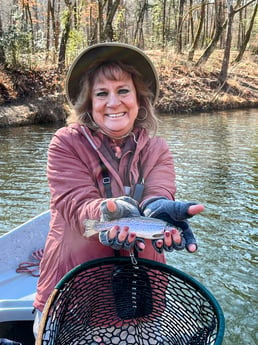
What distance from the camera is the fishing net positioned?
69.7 inches

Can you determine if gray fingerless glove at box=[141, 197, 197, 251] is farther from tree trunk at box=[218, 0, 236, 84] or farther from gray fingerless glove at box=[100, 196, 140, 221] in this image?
tree trunk at box=[218, 0, 236, 84]

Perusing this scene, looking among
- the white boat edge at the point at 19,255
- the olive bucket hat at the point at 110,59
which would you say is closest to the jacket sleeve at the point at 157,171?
the olive bucket hat at the point at 110,59

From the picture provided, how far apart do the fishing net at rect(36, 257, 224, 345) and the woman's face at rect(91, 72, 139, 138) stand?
611mm

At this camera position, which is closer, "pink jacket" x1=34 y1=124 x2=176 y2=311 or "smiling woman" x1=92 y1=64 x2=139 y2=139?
"pink jacket" x1=34 y1=124 x2=176 y2=311

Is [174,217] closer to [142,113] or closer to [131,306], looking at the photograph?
[131,306]

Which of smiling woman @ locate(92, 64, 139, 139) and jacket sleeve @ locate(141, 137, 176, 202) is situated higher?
smiling woman @ locate(92, 64, 139, 139)

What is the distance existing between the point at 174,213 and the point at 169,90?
16.8 metres

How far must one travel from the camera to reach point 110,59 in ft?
6.46

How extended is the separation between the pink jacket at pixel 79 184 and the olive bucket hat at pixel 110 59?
0.83 feet

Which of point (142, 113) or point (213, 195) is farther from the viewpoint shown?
point (213, 195)

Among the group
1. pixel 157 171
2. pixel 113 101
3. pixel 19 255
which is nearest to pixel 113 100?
pixel 113 101

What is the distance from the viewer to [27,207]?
5.94m

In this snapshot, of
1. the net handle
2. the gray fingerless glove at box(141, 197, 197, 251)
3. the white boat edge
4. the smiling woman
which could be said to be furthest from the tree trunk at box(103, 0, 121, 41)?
the net handle

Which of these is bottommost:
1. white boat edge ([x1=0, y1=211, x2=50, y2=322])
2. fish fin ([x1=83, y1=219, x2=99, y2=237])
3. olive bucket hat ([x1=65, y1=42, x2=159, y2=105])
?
white boat edge ([x1=0, y1=211, x2=50, y2=322])
